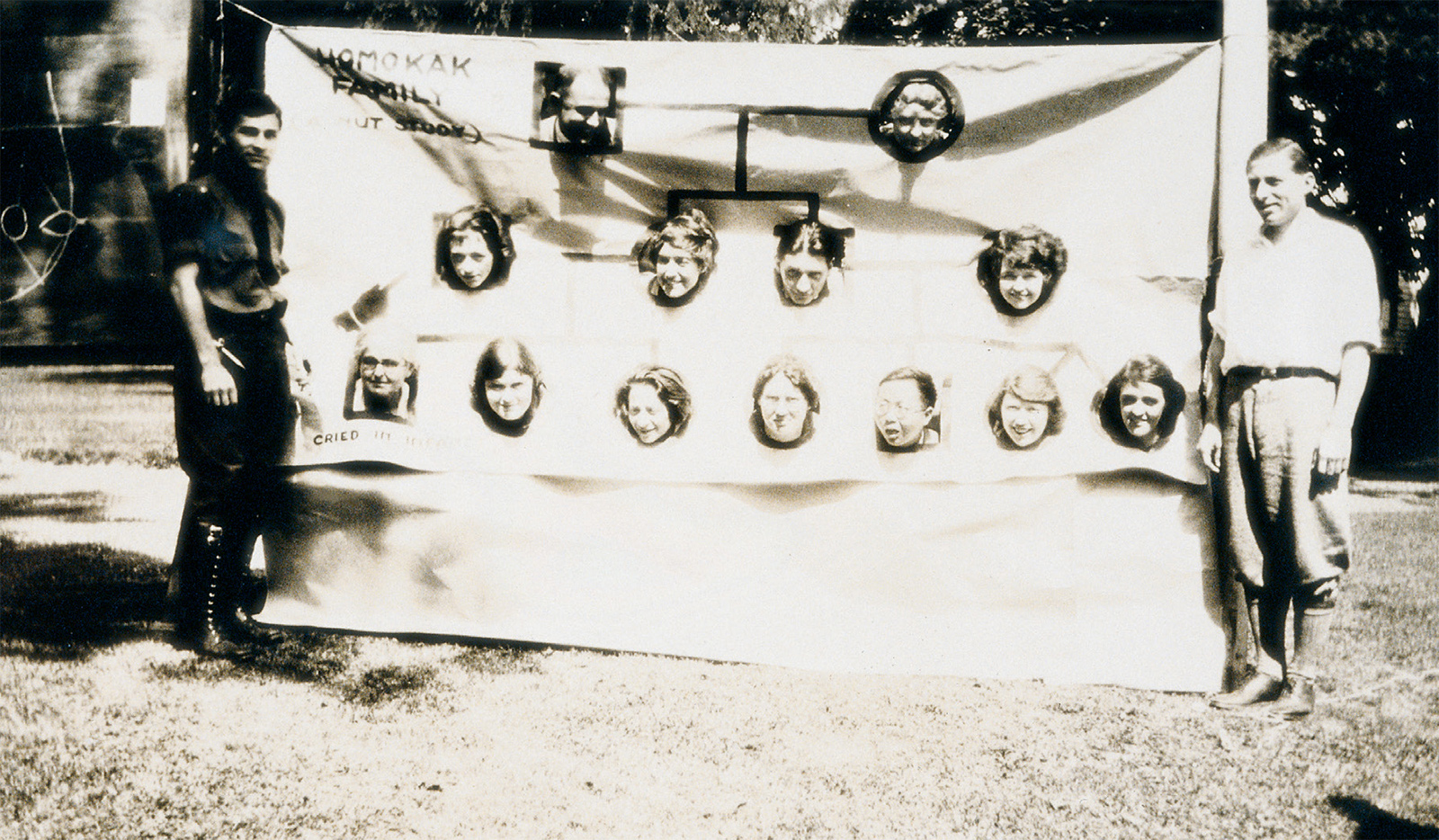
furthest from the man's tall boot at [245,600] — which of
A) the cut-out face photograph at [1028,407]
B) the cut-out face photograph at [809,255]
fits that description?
the cut-out face photograph at [1028,407]

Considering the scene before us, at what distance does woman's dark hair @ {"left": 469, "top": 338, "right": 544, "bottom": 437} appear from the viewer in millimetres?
2984

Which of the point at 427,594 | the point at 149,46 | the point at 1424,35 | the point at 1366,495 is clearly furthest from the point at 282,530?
the point at 1424,35

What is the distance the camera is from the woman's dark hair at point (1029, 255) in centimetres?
282

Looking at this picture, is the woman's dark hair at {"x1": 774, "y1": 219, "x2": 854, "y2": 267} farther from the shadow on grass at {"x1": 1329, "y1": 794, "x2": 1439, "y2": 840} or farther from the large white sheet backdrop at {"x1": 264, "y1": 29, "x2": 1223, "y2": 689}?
the shadow on grass at {"x1": 1329, "y1": 794, "x2": 1439, "y2": 840}

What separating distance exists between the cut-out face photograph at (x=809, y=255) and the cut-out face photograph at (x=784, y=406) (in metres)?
0.21

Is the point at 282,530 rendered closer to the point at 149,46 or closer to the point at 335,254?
the point at 335,254

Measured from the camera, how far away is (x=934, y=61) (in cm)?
282

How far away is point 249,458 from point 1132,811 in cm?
265

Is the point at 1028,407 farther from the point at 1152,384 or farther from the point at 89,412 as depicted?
the point at 89,412

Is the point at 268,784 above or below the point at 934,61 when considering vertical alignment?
below

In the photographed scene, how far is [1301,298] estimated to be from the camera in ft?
8.92

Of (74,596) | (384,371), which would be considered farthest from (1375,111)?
(74,596)

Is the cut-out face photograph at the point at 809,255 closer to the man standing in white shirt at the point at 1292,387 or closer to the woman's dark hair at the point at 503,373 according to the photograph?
the woman's dark hair at the point at 503,373

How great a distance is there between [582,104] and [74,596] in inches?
88.3
